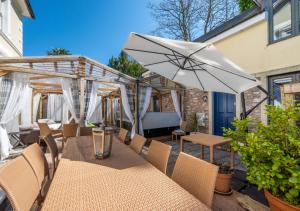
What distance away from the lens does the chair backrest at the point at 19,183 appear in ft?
4.48

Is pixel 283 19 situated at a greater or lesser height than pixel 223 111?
greater

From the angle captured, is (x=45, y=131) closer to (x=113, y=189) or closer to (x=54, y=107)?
(x=113, y=189)

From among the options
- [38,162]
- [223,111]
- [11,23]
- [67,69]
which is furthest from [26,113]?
[223,111]

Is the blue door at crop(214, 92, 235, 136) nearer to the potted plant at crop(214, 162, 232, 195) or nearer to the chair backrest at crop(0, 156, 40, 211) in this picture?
the potted plant at crop(214, 162, 232, 195)

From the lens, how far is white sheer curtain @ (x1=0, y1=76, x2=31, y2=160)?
4.99 meters

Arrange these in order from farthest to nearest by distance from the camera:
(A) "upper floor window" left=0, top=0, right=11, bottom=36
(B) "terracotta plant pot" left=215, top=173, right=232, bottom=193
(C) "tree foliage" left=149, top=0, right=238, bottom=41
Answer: (C) "tree foliage" left=149, top=0, right=238, bottom=41 → (A) "upper floor window" left=0, top=0, right=11, bottom=36 → (B) "terracotta plant pot" left=215, top=173, right=232, bottom=193

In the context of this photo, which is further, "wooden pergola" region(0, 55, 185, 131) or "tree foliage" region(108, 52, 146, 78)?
"tree foliage" region(108, 52, 146, 78)

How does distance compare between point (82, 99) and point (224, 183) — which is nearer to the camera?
point (224, 183)

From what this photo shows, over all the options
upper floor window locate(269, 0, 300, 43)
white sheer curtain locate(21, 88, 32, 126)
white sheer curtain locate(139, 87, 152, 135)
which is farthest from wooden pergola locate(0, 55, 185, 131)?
upper floor window locate(269, 0, 300, 43)

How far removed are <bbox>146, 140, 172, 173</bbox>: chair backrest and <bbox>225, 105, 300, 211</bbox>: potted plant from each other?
0.86 meters

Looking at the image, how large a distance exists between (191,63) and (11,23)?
7591 millimetres

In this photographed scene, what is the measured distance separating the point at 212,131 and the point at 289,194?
18.3ft

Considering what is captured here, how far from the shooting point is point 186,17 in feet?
44.0

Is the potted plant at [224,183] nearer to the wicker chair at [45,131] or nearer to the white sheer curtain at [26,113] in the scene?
the wicker chair at [45,131]
